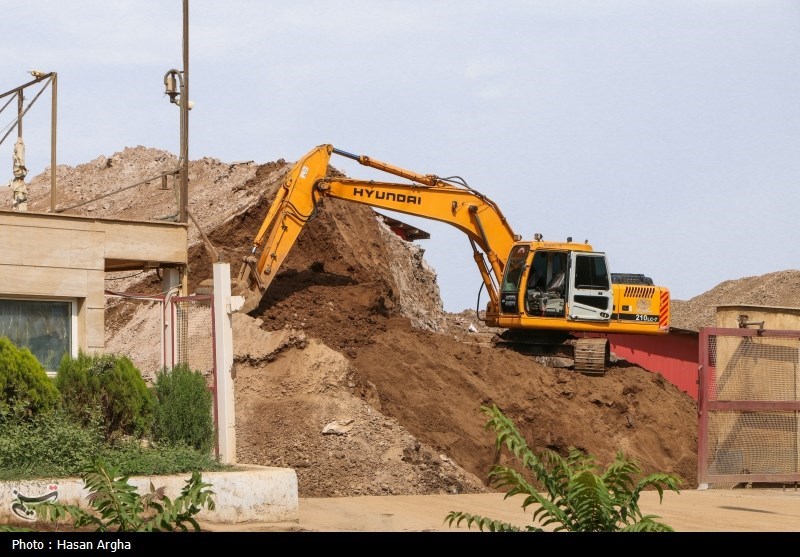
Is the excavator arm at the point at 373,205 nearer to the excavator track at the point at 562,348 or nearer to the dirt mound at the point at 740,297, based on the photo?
the excavator track at the point at 562,348

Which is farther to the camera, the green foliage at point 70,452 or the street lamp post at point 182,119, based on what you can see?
the street lamp post at point 182,119

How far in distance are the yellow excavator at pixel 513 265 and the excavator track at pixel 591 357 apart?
2 cm

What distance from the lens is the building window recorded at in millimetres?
16016

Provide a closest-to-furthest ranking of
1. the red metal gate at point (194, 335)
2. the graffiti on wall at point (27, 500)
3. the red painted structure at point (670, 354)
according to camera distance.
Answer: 1. the graffiti on wall at point (27, 500)
2. the red metal gate at point (194, 335)
3. the red painted structure at point (670, 354)

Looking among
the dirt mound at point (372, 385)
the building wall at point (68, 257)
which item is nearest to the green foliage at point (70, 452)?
the building wall at point (68, 257)

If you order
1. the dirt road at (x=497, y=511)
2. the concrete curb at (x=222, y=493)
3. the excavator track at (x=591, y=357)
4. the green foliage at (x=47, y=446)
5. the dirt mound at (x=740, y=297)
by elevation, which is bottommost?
the dirt road at (x=497, y=511)

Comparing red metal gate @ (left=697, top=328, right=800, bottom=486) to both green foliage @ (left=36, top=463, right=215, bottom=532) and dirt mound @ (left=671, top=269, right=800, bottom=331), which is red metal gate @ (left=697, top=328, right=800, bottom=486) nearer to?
green foliage @ (left=36, top=463, right=215, bottom=532)

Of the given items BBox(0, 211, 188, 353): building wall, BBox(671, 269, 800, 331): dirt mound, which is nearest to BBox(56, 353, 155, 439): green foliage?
BBox(0, 211, 188, 353): building wall

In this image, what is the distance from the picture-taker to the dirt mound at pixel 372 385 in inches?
788

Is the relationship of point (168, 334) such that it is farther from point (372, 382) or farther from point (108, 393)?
point (372, 382)

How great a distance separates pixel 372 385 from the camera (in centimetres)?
2227
